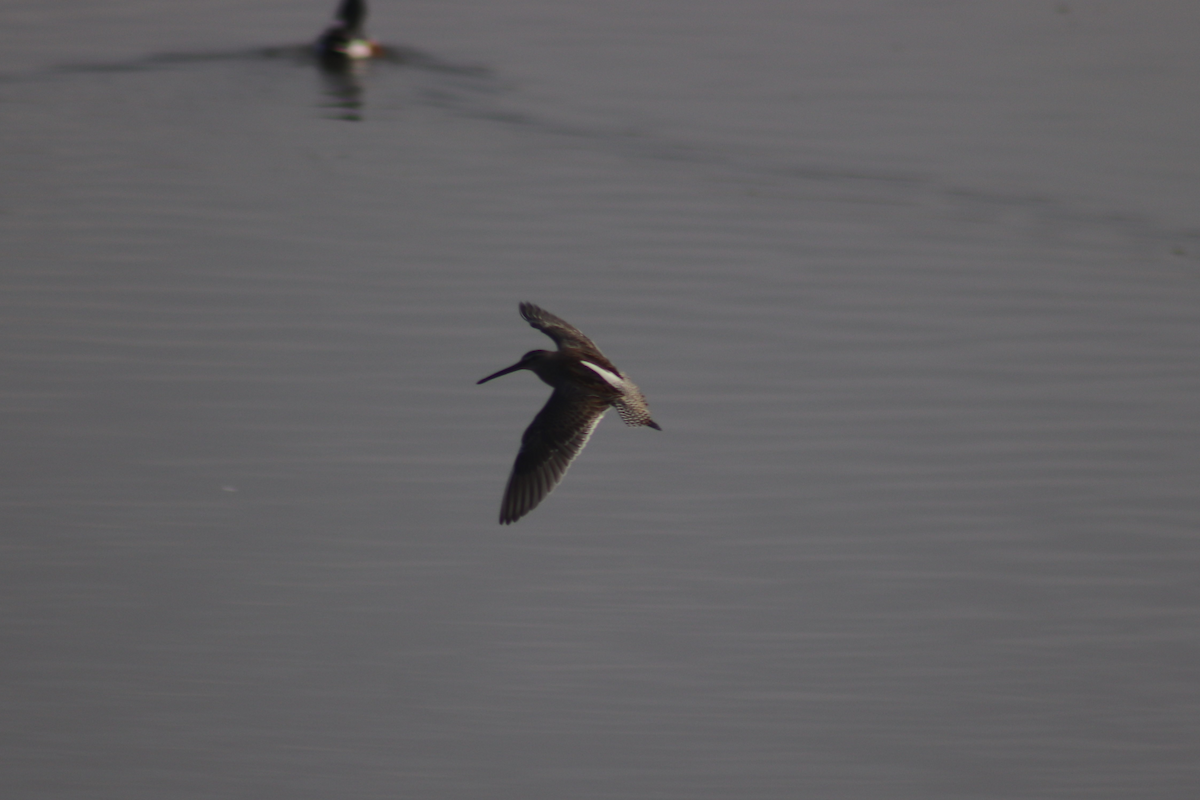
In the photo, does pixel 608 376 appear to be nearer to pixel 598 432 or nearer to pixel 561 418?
pixel 561 418

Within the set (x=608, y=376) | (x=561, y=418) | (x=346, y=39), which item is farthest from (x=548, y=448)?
(x=346, y=39)

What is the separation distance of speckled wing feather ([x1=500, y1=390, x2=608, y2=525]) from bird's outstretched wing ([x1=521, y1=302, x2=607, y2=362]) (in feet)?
1.89

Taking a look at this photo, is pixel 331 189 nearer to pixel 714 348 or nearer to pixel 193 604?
pixel 714 348

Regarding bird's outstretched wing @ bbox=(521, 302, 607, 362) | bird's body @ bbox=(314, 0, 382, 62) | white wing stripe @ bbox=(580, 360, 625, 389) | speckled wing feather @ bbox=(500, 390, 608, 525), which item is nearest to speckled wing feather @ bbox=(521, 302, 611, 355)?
bird's outstretched wing @ bbox=(521, 302, 607, 362)

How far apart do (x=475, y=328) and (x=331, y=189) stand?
2694 mm

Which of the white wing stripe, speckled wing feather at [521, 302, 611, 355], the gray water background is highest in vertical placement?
the white wing stripe

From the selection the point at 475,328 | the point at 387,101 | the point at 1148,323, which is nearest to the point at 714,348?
the point at 475,328

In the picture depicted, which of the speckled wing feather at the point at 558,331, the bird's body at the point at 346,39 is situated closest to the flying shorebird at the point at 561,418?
the speckled wing feather at the point at 558,331

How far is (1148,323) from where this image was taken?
369 inches

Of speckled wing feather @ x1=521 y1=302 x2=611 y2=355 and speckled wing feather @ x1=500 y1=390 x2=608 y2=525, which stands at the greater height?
speckled wing feather @ x1=521 y1=302 x2=611 y2=355

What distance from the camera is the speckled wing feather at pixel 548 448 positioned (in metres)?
6.52

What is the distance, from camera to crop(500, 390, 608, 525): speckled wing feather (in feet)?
21.4

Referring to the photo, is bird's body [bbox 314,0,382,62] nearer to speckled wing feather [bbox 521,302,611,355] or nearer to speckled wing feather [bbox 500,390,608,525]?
speckled wing feather [bbox 521,302,611,355]

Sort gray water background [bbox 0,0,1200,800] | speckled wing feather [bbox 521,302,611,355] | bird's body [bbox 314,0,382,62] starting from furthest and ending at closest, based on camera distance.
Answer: bird's body [bbox 314,0,382,62] → speckled wing feather [bbox 521,302,611,355] → gray water background [bbox 0,0,1200,800]
